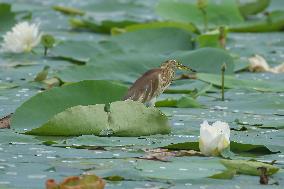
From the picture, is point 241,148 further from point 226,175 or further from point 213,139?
point 226,175

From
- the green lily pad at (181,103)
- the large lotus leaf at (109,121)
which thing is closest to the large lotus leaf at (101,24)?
the green lily pad at (181,103)

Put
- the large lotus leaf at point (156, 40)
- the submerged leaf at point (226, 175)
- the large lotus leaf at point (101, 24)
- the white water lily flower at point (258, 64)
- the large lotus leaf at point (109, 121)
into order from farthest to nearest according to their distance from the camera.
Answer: the large lotus leaf at point (101, 24) < the large lotus leaf at point (156, 40) < the white water lily flower at point (258, 64) < the large lotus leaf at point (109, 121) < the submerged leaf at point (226, 175)

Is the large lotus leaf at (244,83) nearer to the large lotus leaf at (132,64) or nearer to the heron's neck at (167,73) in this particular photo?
the large lotus leaf at (132,64)

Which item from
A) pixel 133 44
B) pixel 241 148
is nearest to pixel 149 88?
pixel 241 148

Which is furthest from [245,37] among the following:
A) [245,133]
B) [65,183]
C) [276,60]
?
[65,183]

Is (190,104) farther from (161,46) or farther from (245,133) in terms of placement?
(161,46)

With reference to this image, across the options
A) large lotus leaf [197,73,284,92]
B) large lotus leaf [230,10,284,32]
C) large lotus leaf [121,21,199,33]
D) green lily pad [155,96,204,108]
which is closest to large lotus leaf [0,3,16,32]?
large lotus leaf [121,21,199,33]
